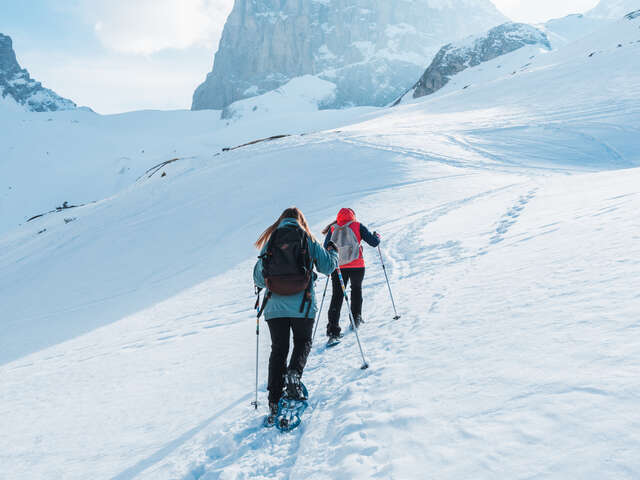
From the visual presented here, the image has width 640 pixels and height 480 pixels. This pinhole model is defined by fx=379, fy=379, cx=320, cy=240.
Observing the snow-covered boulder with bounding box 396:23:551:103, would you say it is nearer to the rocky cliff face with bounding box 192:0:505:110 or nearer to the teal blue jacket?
the rocky cliff face with bounding box 192:0:505:110

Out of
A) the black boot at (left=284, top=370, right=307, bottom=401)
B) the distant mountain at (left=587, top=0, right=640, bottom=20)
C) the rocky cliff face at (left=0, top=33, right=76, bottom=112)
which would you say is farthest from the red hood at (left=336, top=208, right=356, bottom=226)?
the distant mountain at (left=587, top=0, right=640, bottom=20)

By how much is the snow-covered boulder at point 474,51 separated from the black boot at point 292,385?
79.9 meters

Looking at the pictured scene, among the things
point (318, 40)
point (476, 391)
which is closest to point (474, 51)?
point (476, 391)

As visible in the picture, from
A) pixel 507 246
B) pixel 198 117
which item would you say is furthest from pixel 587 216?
pixel 198 117

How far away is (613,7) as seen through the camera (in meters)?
171

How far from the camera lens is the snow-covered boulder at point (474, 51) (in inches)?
3031

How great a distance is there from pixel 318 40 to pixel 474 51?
113 meters

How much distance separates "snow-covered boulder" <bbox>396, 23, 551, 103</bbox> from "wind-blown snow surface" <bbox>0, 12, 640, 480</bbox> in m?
69.1

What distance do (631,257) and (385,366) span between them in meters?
3.07

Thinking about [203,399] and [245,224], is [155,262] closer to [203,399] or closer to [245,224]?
[245,224]

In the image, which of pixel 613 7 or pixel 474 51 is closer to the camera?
pixel 474 51

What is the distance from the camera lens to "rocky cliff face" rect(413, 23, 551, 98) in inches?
3031

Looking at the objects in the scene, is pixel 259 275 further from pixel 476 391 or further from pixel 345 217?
pixel 476 391

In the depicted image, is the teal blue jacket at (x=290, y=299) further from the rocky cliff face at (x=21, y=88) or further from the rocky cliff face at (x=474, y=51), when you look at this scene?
the rocky cliff face at (x=21, y=88)
